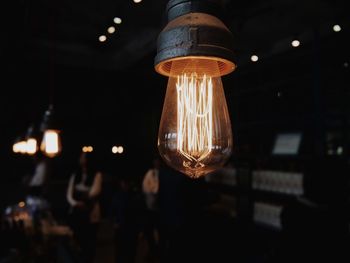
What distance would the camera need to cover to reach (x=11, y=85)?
18.9 ft

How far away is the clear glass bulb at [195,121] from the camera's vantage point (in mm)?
867

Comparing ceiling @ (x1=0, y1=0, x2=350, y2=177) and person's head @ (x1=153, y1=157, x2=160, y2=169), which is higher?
ceiling @ (x1=0, y1=0, x2=350, y2=177)

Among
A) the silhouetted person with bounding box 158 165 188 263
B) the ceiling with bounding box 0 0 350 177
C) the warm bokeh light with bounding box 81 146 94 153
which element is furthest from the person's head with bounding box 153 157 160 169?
the warm bokeh light with bounding box 81 146 94 153

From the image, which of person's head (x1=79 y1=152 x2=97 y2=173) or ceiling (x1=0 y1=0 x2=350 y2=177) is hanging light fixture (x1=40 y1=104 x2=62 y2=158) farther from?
person's head (x1=79 y1=152 x2=97 y2=173)

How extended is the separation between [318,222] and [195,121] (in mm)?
1686

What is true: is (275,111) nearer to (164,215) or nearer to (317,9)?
(317,9)

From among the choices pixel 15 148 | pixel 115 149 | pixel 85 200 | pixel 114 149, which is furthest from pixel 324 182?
pixel 15 148

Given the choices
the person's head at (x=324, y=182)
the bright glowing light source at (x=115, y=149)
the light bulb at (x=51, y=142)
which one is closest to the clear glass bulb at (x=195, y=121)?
the person's head at (x=324, y=182)

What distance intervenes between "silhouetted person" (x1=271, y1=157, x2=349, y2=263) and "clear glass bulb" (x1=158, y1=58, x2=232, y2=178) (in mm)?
1568

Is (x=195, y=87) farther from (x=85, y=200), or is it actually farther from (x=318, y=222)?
(x=85, y=200)

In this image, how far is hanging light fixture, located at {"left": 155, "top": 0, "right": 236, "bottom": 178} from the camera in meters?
0.78

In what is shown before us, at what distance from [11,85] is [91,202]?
2.64 metres

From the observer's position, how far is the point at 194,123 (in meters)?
0.87

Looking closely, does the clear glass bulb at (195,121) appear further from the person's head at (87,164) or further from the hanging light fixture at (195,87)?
the person's head at (87,164)
